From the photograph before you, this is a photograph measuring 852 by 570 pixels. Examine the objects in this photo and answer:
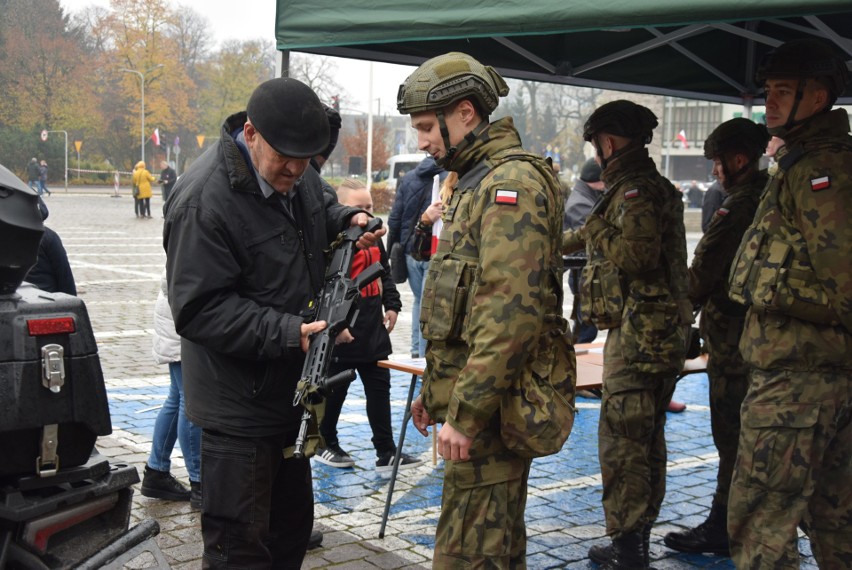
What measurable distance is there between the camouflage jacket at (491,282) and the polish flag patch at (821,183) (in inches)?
44.0

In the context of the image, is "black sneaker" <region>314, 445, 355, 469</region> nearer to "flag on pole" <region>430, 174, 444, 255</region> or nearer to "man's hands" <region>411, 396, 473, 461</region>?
"flag on pole" <region>430, 174, 444, 255</region>

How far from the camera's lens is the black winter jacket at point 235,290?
10.6ft

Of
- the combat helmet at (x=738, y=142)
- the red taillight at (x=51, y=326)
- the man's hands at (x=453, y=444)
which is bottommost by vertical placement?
the man's hands at (x=453, y=444)

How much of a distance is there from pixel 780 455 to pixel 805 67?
5.19 ft

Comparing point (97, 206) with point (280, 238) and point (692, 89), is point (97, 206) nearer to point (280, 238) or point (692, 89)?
point (692, 89)

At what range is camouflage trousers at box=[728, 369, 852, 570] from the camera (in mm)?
3746

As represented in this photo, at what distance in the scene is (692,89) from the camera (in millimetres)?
7172

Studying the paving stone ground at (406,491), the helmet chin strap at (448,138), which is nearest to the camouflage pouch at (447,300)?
the helmet chin strap at (448,138)

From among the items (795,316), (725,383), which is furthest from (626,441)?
(795,316)

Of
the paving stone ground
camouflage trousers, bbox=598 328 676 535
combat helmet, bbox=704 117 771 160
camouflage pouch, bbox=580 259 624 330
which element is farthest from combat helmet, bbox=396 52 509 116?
the paving stone ground

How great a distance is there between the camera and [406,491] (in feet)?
19.4

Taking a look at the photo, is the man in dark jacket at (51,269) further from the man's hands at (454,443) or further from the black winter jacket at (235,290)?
the man's hands at (454,443)

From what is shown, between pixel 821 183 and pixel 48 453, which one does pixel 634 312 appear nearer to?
pixel 821 183

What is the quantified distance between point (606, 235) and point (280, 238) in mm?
1860
